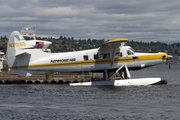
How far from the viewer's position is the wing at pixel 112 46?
20.2m

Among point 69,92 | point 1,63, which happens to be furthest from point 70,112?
point 1,63

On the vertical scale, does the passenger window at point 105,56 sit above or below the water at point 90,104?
above

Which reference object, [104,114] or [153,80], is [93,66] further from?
[104,114]

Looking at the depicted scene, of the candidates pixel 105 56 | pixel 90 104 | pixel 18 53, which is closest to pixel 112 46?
pixel 105 56

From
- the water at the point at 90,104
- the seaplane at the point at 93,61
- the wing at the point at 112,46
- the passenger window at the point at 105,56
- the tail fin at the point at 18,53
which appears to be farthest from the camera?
the tail fin at the point at 18,53

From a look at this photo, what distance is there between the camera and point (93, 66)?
22.7 metres

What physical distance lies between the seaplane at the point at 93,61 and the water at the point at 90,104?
4.84ft

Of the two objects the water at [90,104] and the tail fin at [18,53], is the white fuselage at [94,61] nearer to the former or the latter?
the tail fin at [18,53]

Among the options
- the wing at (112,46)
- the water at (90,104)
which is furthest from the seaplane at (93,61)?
the water at (90,104)

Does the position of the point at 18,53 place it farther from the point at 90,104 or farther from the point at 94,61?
the point at 90,104

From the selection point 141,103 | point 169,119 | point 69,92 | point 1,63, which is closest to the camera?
point 169,119

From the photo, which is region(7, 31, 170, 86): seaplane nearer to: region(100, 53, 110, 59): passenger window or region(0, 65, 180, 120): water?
region(100, 53, 110, 59): passenger window

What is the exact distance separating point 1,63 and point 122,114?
172 ft

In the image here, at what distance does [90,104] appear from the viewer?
1592cm
